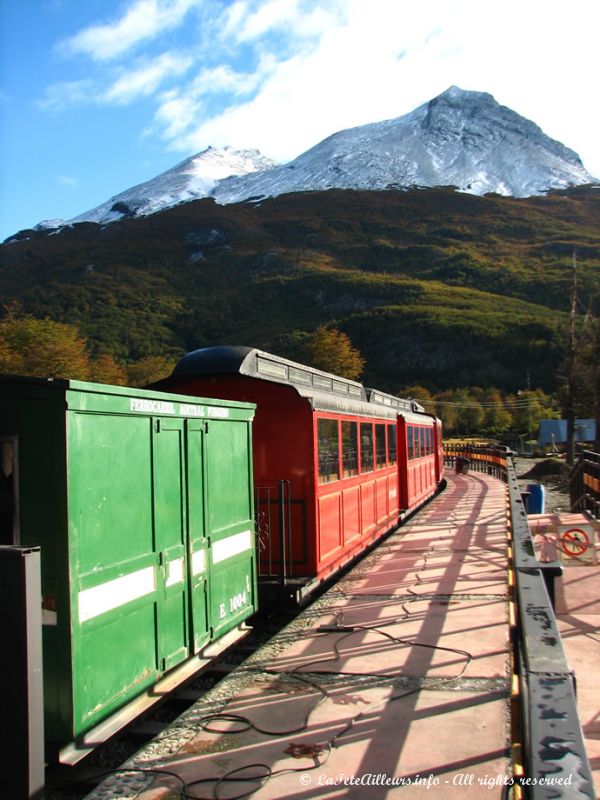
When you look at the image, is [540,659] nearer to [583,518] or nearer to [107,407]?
[107,407]

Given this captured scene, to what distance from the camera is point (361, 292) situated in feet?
456

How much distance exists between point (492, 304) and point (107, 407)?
134050mm

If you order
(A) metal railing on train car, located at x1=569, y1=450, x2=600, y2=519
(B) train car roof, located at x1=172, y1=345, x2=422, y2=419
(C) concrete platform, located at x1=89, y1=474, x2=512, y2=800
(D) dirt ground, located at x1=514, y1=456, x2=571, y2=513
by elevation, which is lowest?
(D) dirt ground, located at x1=514, y1=456, x2=571, y2=513

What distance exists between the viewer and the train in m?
4.26

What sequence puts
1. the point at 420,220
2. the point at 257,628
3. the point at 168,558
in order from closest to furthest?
the point at 168,558
the point at 257,628
the point at 420,220

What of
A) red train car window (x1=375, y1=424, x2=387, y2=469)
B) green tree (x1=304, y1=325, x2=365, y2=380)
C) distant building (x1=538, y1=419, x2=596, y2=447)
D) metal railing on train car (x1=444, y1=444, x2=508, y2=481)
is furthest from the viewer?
green tree (x1=304, y1=325, x2=365, y2=380)

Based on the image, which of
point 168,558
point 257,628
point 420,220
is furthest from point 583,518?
point 420,220

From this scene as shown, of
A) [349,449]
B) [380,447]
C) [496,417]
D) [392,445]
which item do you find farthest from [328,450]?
[496,417]

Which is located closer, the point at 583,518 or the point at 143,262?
the point at 583,518

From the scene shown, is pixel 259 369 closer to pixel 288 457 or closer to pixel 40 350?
pixel 288 457

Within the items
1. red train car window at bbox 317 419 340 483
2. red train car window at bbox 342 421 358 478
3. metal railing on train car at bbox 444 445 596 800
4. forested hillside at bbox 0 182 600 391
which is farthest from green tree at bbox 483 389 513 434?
metal railing on train car at bbox 444 445 596 800

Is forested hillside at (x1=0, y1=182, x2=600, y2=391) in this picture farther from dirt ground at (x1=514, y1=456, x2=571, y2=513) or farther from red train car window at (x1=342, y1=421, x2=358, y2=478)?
red train car window at (x1=342, y1=421, x2=358, y2=478)

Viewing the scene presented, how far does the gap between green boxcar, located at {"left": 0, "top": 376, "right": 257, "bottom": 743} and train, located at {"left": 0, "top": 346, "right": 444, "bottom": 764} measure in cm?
1

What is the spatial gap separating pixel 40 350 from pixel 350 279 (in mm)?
95593
